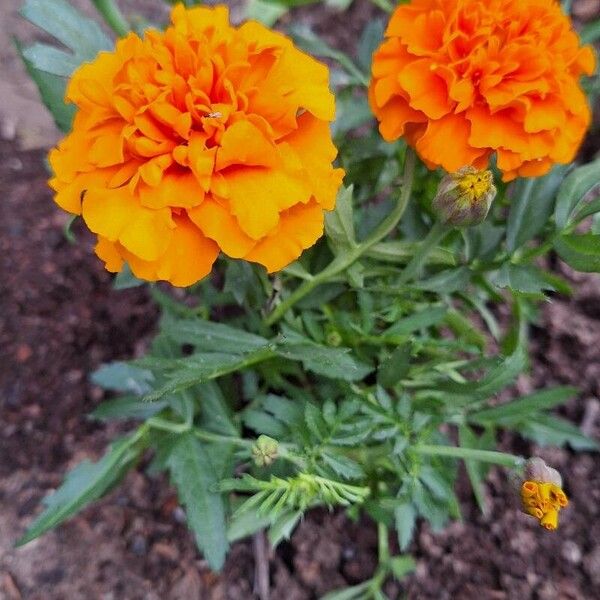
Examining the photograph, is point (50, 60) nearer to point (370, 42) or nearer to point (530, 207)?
point (370, 42)

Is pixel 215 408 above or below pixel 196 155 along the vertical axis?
below

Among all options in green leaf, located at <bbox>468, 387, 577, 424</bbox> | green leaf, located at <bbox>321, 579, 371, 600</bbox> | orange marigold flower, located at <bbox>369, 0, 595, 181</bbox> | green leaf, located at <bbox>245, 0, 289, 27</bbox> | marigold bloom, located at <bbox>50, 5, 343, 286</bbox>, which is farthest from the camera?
green leaf, located at <bbox>245, 0, 289, 27</bbox>

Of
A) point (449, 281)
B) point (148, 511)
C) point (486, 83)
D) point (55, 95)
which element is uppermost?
point (486, 83)

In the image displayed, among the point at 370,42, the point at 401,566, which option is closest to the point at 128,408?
the point at 401,566

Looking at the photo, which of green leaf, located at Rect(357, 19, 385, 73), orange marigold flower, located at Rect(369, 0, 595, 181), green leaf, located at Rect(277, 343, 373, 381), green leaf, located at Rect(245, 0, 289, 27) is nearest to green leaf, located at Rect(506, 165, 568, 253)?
orange marigold flower, located at Rect(369, 0, 595, 181)

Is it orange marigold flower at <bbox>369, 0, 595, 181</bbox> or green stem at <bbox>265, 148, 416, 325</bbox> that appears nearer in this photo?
orange marigold flower at <bbox>369, 0, 595, 181</bbox>

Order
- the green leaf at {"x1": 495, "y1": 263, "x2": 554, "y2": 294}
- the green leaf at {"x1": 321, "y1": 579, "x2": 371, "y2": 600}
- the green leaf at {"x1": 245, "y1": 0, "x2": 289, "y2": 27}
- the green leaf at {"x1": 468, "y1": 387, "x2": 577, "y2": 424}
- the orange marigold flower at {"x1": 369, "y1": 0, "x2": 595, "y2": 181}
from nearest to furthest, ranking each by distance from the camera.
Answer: the orange marigold flower at {"x1": 369, "y1": 0, "x2": 595, "y2": 181} → the green leaf at {"x1": 495, "y1": 263, "x2": 554, "y2": 294} → the green leaf at {"x1": 468, "y1": 387, "x2": 577, "y2": 424} → the green leaf at {"x1": 321, "y1": 579, "x2": 371, "y2": 600} → the green leaf at {"x1": 245, "y1": 0, "x2": 289, "y2": 27}

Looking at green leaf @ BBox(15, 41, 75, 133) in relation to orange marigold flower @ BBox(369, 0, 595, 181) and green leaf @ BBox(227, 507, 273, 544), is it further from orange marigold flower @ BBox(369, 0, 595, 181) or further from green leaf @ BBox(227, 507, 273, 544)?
green leaf @ BBox(227, 507, 273, 544)
